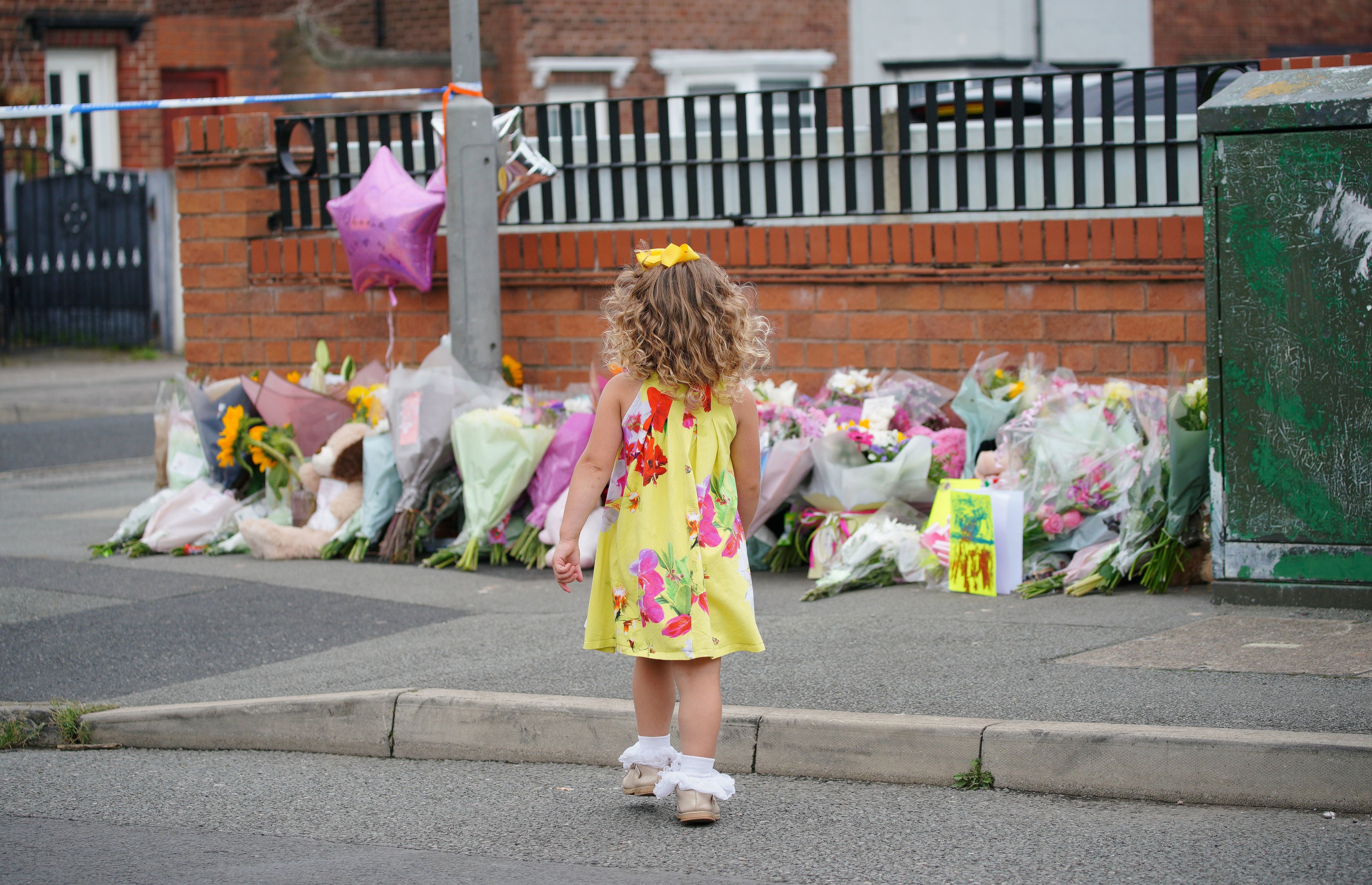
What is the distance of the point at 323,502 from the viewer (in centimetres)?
738

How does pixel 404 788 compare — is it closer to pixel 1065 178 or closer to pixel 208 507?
pixel 208 507

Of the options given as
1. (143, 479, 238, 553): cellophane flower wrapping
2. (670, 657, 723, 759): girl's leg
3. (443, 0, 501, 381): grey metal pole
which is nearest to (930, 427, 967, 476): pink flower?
(443, 0, 501, 381): grey metal pole

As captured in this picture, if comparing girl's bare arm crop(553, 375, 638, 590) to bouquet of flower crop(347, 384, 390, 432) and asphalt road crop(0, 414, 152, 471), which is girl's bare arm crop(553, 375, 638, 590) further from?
asphalt road crop(0, 414, 152, 471)

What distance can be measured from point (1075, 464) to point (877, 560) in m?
0.88

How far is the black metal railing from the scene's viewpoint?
6.85m

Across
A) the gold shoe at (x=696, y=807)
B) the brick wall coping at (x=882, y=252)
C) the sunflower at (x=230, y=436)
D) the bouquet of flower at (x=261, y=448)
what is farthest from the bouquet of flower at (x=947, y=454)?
the sunflower at (x=230, y=436)

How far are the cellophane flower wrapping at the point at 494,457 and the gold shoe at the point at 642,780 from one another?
2.98 m

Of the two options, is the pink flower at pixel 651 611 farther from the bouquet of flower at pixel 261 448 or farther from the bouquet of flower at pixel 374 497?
the bouquet of flower at pixel 261 448

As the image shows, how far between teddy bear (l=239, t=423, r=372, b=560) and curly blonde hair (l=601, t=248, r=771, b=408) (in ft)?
11.9

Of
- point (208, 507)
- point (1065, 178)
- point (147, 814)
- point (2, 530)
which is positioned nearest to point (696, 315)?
point (147, 814)

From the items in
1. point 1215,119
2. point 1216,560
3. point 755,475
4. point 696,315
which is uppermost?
point 1215,119

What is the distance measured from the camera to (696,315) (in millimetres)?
3793

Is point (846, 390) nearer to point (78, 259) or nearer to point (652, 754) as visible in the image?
point (652, 754)

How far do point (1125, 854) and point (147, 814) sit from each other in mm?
2569
